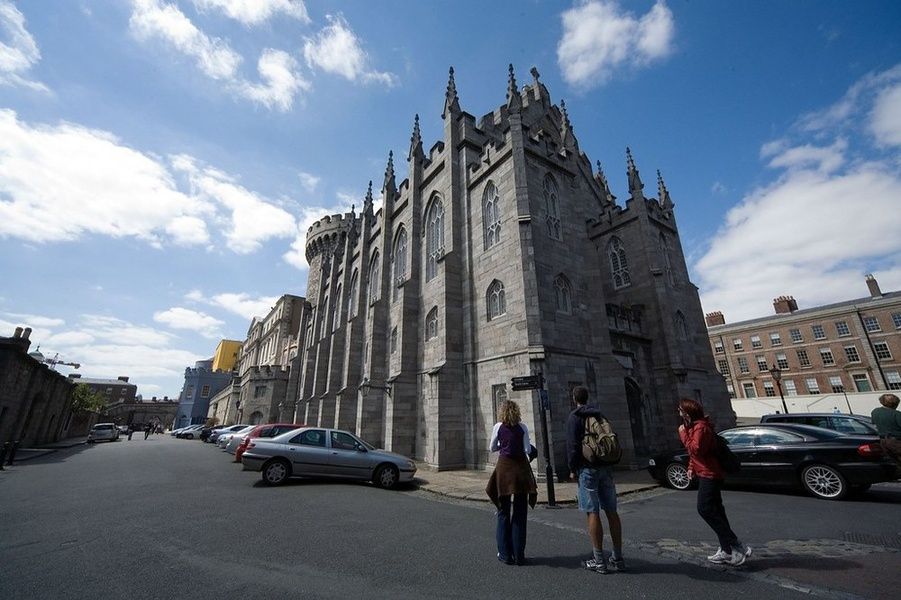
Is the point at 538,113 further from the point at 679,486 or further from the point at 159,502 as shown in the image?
the point at 159,502

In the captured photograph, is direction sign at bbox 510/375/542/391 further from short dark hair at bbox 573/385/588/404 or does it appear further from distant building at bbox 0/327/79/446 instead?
distant building at bbox 0/327/79/446

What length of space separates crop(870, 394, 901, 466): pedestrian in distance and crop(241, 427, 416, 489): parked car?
918cm

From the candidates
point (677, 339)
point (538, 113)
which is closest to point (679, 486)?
point (677, 339)

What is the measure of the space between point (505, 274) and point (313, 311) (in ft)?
90.2

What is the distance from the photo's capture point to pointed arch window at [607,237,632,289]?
1948 centimetres

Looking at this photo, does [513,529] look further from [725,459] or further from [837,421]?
[837,421]

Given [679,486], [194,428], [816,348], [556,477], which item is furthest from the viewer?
[194,428]

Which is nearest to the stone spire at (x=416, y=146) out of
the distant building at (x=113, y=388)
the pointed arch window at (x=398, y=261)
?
the pointed arch window at (x=398, y=261)

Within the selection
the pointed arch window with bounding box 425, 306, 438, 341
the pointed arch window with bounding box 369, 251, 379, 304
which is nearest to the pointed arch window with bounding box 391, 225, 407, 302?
the pointed arch window with bounding box 369, 251, 379, 304

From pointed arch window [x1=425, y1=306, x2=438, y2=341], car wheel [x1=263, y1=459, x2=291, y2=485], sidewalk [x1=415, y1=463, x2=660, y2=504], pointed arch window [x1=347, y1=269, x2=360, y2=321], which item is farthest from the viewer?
pointed arch window [x1=347, y1=269, x2=360, y2=321]

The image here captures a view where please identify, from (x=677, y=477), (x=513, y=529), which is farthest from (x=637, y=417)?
(x=513, y=529)

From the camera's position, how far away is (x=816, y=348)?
35406mm

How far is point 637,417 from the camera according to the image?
15.8 metres

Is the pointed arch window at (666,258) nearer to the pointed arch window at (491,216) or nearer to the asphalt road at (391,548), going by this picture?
the pointed arch window at (491,216)
